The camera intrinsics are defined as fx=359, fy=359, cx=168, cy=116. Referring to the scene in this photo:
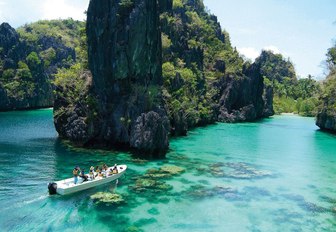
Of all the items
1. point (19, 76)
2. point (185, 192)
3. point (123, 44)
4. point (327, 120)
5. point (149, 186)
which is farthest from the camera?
point (19, 76)

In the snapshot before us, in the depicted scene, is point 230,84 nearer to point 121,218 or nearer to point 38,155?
point 38,155

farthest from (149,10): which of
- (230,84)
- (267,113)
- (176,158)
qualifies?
(267,113)

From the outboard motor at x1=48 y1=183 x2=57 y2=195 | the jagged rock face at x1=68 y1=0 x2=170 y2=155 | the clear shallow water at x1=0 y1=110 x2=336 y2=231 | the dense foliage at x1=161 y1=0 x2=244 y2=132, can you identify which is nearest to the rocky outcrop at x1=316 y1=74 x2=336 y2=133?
the dense foliage at x1=161 y1=0 x2=244 y2=132

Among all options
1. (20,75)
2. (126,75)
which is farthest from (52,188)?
(20,75)

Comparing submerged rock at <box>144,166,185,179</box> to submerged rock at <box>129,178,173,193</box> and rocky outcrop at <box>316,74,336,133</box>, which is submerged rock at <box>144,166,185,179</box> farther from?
rocky outcrop at <box>316,74,336,133</box>

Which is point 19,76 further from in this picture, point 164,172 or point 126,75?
point 164,172

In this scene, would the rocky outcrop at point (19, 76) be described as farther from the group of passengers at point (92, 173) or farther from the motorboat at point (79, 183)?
the motorboat at point (79, 183)
